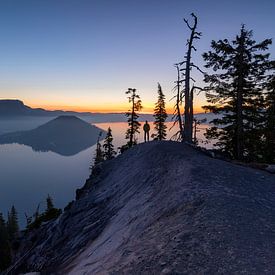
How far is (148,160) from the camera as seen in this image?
728 inches

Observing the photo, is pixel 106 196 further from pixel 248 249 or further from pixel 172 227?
pixel 248 249

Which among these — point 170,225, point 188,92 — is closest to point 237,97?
point 188,92

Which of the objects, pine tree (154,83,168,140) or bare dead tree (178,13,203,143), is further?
pine tree (154,83,168,140)


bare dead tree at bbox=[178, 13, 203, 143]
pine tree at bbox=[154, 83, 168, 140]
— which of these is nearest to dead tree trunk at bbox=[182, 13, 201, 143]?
bare dead tree at bbox=[178, 13, 203, 143]

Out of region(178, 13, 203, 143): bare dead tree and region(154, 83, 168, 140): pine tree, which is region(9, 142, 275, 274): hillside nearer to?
region(178, 13, 203, 143): bare dead tree

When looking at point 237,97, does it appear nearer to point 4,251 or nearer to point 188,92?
point 188,92

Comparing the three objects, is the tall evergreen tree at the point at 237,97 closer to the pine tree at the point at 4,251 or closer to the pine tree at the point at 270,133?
the pine tree at the point at 270,133

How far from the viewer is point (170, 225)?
8625mm

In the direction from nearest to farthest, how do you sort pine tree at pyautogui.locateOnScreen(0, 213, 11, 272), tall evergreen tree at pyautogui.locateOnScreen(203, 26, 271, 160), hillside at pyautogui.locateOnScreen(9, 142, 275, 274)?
hillside at pyautogui.locateOnScreen(9, 142, 275, 274) → tall evergreen tree at pyautogui.locateOnScreen(203, 26, 271, 160) → pine tree at pyautogui.locateOnScreen(0, 213, 11, 272)

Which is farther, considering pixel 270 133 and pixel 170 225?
pixel 270 133

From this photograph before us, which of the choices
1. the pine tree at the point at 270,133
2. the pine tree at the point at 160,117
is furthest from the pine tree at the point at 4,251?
the pine tree at the point at 270,133

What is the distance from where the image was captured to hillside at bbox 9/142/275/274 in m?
6.69

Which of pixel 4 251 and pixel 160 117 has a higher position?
pixel 160 117

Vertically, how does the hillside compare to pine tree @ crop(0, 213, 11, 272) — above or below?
above
